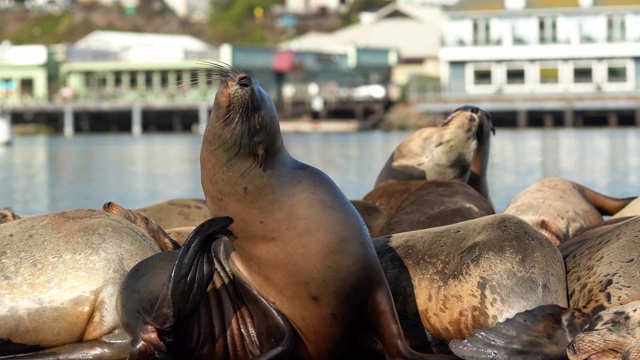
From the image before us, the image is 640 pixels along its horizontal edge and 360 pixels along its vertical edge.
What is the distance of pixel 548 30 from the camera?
60.8 metres

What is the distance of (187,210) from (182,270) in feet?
11.8

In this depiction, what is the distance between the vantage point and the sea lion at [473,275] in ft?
19.2

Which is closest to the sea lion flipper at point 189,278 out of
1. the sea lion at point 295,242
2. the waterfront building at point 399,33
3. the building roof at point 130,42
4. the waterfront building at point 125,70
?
the sea lion at point 295,242

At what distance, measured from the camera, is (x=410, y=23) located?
9606 centimetres

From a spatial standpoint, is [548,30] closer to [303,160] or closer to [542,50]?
[542,50]

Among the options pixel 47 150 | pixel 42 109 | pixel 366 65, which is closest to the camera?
pixel 47 150

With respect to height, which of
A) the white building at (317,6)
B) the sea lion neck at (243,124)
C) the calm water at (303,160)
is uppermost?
the white building at (317,6)

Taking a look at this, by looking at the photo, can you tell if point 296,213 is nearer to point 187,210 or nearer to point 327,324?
point 327,324

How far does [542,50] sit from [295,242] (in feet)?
184

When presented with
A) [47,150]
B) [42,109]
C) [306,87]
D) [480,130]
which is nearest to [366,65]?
[306,87]

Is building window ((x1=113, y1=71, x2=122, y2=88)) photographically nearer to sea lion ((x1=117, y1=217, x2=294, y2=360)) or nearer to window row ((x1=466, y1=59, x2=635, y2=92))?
window row ((x1=466, y1=59, x2=635, y2=92))

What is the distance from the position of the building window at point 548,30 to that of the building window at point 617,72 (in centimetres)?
293

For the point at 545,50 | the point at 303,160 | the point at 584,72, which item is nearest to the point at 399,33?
the point at 545,50

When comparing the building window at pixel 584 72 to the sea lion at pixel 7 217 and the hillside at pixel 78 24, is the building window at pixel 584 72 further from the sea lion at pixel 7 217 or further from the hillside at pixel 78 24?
the sea lion at pixel 7 217
